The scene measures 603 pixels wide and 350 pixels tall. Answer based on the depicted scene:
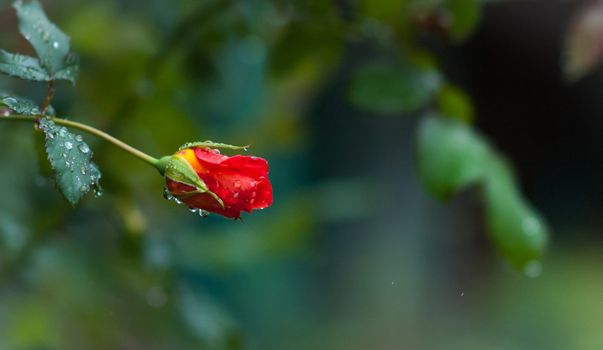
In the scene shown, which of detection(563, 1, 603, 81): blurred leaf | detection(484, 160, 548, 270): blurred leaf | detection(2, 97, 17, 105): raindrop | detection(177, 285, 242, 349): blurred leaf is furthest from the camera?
detection(177, 285, 242, 349): blurred leaf

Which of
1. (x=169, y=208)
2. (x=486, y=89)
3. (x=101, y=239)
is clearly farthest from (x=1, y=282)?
(x=486, y=89)

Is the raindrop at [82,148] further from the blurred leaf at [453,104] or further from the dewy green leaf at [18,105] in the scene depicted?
the blurred leaf at [453,104]

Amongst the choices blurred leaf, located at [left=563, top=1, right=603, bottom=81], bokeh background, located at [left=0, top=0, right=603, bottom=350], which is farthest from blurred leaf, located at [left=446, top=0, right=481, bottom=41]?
blurred leaf, located at [left=563, top=1, right=603, bottom=81]

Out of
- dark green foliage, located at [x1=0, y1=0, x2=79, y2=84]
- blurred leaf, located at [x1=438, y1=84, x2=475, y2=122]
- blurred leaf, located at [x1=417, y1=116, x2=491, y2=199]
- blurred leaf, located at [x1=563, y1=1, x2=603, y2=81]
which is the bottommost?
blurred leaf, located at [x1=417, y1=116, x2=491, y2=199]

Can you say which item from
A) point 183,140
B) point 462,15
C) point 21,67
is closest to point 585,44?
point 462,15

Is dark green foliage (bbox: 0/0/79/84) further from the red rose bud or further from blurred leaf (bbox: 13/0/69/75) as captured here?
the red rose bud

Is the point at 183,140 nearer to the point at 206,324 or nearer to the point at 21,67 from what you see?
Result: the point at 206,324

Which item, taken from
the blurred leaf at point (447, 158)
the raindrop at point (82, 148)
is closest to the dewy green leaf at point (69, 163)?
the raindrop at point (82, 148)

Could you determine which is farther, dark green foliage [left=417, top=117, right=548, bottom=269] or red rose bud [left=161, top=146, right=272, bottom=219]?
dark green foliage [left=417, top=117, right=548, bottom=269]
